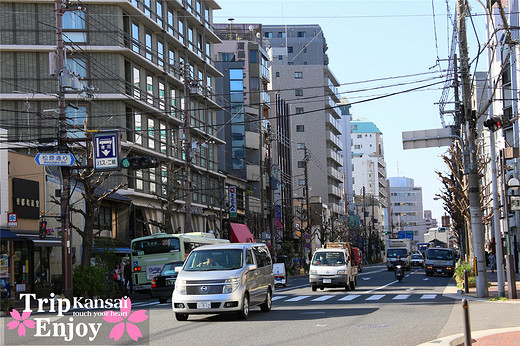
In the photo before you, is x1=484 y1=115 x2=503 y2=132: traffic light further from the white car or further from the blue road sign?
the white car

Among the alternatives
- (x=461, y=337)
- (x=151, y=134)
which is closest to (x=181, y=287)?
(x=461, y=337)

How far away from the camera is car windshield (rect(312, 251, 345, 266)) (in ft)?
108

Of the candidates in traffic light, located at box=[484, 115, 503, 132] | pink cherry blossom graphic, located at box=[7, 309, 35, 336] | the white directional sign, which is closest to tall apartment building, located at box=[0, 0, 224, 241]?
the white directional sign

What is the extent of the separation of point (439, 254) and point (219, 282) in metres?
39.5

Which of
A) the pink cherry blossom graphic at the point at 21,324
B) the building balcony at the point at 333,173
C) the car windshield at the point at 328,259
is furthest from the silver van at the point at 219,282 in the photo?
the building balcony at the point at 333,173

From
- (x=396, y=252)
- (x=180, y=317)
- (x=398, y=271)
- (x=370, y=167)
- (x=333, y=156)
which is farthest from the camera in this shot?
(x=370, y=167)

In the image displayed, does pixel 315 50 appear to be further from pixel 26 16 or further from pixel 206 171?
pixel 26 16

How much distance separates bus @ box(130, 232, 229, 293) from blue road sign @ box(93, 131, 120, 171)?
31.2 feet

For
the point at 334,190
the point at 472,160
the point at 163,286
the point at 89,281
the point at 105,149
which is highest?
the point at 334,190

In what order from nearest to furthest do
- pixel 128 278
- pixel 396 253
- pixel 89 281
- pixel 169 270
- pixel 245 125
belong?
pixel 169 270, pixel 89 281, pixel 128 278, pixel 396 253, pixel 245 125

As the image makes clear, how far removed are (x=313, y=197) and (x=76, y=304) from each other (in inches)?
3180

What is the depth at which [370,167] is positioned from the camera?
167 m

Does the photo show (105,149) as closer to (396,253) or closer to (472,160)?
(472,160)

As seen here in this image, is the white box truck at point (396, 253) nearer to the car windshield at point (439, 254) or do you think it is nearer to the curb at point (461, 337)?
the car windshield at point (439, 254)
